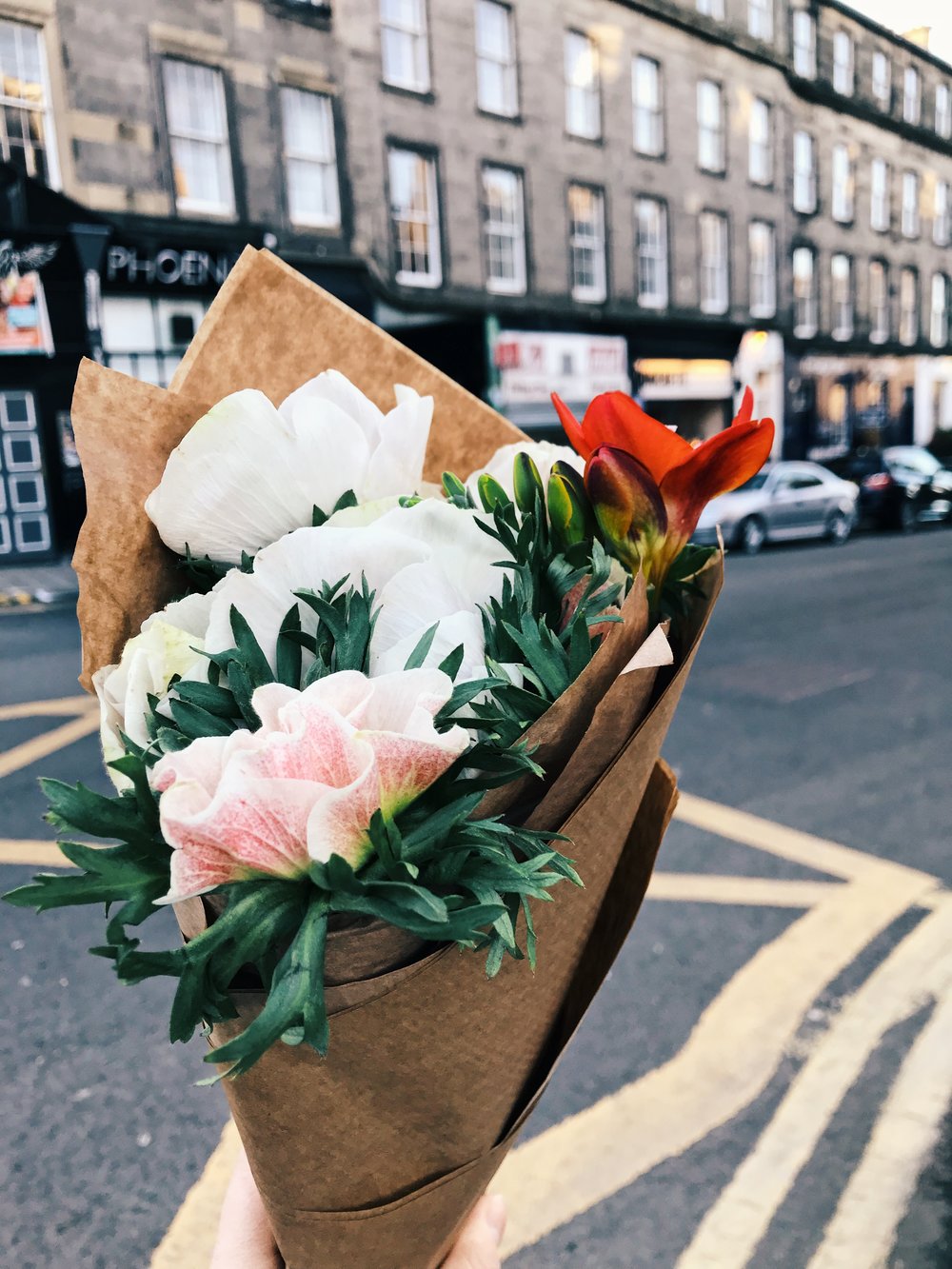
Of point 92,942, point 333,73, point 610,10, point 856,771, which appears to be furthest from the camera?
point 610,10

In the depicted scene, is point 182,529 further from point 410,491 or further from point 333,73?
point 333,73

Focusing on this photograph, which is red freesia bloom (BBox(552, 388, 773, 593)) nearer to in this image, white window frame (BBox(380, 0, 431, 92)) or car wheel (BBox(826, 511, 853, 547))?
car wheel (BBox(826, 511, 853, 547))

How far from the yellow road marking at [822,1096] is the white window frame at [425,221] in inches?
Answer: 543

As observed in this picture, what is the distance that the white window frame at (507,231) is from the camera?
16.2 meters

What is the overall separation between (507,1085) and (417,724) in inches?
18.7

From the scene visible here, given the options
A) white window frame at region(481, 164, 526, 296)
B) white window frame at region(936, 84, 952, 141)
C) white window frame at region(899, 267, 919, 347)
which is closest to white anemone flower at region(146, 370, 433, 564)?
white window frame at region(481, 164, 526, 296)

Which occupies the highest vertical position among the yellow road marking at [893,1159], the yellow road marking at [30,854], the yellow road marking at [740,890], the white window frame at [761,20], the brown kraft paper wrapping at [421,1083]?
the white window frame at [761,20]

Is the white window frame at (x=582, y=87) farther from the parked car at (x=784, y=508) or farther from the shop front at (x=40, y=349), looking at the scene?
the shop front at (x=40, y=349)

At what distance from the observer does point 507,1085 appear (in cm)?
92

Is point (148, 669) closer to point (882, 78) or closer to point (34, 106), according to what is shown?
point (34, 106)

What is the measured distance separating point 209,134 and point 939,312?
75.7 ft

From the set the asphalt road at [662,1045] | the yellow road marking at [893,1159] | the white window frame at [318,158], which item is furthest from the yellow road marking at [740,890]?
the white window frame at [318,158]

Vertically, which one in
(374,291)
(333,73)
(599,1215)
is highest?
(333,73)

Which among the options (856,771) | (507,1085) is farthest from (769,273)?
(507,1085)
